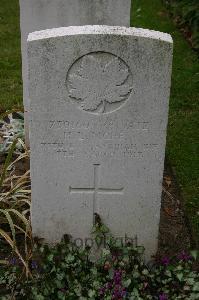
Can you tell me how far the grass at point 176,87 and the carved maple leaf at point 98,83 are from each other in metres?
1.59

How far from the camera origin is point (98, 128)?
383cm

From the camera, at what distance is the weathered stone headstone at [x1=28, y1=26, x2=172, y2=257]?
3.62 metres

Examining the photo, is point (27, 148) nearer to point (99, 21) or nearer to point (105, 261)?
point (99, 21)

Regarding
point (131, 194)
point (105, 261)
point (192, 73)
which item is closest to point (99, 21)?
point (131, 194)

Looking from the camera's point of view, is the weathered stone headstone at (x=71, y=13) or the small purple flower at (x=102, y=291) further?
the weathered stone headstone at (x=71, y=13)

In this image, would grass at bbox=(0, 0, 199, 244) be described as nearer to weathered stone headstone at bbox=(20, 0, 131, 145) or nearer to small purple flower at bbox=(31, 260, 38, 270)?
small purple flower at bbox=(31, 260, 38, 270)

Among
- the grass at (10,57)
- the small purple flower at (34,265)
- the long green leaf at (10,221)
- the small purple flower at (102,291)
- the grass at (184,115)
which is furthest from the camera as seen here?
the grass at (10,57)

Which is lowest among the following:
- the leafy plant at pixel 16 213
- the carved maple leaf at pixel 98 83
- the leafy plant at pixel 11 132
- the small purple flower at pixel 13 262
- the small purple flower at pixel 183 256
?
the small purple flower at pixel 13 262

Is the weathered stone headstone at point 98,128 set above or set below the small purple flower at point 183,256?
above

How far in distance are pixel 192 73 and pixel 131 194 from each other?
15.1ft

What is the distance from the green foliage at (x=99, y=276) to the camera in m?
3.89

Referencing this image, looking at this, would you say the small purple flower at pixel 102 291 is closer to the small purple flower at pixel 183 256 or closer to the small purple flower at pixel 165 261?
the small purple flower at pixel 165 261

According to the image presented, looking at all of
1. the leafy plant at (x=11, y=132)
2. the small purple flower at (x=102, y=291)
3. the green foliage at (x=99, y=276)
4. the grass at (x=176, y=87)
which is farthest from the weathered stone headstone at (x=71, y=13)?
the small purple flower at (x=102, y=291)

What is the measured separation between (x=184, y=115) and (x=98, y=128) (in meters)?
3.34
